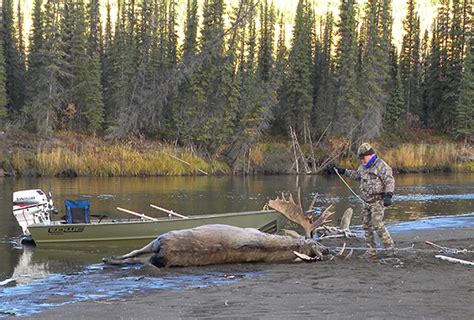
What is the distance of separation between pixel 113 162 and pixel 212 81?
51.7ft

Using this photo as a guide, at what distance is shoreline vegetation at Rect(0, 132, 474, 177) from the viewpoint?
138ft

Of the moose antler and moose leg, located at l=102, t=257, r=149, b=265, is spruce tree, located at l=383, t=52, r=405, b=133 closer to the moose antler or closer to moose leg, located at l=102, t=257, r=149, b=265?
the moose antler

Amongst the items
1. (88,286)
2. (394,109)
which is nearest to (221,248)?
(88,286)

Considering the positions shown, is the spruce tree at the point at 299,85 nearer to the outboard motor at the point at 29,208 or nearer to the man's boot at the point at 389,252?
the outboard motor at the point at 29,208

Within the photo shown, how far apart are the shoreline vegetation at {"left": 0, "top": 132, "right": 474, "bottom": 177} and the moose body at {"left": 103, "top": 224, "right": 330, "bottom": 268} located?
1274 inches

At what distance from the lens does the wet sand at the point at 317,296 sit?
25.2 feet

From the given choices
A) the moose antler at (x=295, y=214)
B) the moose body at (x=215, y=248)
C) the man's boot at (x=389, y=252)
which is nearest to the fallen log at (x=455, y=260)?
the man's boot at (x=389, y=252)

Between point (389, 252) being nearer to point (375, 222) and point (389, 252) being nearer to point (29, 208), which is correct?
point (375, 222)

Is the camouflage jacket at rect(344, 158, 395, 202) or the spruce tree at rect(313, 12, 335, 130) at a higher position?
the spruce tree at rect(313, 12, 335, 130)

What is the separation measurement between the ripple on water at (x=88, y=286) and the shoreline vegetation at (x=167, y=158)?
32.0 metres

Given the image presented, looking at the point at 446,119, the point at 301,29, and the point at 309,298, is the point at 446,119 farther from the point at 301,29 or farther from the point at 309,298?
the point at 309,298

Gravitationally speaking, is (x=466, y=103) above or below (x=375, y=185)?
above

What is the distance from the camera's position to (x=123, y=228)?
15000 millimetres

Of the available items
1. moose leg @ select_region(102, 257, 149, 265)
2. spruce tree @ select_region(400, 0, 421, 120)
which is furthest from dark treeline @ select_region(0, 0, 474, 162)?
moose leg @ select_region(102, 257, 149, 265)
